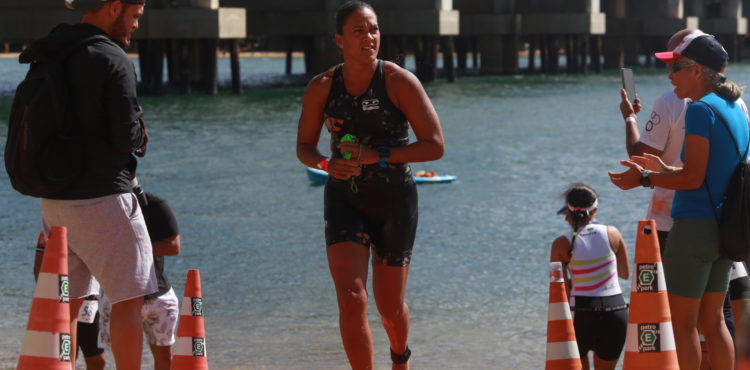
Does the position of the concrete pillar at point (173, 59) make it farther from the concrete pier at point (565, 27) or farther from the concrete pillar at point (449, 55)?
the concrete pier at point (565, 27)

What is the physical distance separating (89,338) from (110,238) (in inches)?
61.7

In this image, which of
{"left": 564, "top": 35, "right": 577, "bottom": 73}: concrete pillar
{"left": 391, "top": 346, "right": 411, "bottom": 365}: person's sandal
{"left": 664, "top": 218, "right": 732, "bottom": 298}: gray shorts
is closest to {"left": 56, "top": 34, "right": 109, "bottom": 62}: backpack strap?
{"left": 391, "top": 346, "right": 411, "bottom": 365}: person's sandal

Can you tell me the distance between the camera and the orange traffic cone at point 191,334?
552 cm

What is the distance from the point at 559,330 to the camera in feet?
18.7

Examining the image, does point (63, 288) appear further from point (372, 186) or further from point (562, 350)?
point (562, 350)

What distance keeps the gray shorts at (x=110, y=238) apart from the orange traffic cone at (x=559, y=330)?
178 centimetres

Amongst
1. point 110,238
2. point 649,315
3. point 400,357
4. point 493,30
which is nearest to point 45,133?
point 110,238

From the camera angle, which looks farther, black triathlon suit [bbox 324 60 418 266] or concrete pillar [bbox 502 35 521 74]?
concrete pillar [bbox 502 35 521 74]

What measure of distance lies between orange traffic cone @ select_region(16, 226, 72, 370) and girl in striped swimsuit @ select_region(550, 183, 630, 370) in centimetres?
282

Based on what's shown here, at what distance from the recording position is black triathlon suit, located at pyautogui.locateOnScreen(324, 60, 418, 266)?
18.3ft

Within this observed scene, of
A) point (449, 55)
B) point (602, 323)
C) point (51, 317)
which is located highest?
point (51, 317)

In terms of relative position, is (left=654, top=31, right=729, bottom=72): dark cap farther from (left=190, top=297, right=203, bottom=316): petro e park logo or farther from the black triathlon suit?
(left=190, top=297, right=203, bottom=316): petro e park logo

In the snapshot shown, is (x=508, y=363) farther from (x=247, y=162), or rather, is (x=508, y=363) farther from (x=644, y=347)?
(x=247, y=162)

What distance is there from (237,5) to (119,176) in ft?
166
